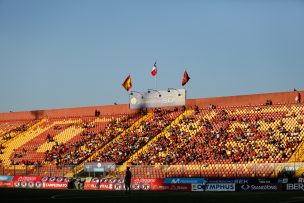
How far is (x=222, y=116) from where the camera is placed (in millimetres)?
63625

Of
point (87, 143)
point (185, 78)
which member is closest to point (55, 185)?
point (87, 143)

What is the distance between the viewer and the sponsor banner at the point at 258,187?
43.4m

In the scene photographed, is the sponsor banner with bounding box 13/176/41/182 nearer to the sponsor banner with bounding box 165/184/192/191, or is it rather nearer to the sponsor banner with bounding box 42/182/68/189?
the sponsor banner with bounding box 42/182/68/189

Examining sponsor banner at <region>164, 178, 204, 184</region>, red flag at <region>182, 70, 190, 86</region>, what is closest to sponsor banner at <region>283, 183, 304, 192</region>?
sponsor banner at <region>164, 178, 204, 184</region>

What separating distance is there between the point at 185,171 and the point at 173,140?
1192cm

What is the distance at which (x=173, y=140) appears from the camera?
2425 inches

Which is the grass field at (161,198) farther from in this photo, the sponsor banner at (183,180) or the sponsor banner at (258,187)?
the sponsor banner at (183,180)

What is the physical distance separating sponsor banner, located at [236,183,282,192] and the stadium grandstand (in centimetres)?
132

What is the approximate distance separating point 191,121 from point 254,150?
13378mm

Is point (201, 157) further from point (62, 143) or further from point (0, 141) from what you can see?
point (0, 141)

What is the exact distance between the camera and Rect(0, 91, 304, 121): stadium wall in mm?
Result: 62594

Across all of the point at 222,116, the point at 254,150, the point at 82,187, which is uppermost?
the point at 222,116

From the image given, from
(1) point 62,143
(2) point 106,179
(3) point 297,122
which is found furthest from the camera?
(1) point 62,143

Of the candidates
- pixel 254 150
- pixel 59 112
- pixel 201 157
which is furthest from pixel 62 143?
pixel 254 150
